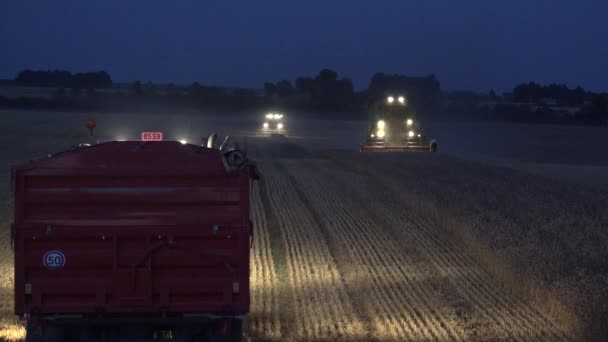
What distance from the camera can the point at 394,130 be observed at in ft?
161

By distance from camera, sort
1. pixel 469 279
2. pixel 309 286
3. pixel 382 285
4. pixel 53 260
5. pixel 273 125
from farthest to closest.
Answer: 1. pixel 273 125
2. pixel 469 279
3. pixel 382 285
4. pixel 309 286
5. pixel 53 260

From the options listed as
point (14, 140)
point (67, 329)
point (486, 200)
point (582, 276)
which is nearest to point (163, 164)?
point (67, 329)

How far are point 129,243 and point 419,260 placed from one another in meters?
8.53

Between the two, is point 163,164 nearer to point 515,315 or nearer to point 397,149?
point 515,315

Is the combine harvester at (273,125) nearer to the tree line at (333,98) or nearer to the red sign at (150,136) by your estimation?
the tree line at (333,98)

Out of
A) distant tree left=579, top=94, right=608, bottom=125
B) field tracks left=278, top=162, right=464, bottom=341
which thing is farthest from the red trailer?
distant tree left=579, top=94, right=608, bottom=125

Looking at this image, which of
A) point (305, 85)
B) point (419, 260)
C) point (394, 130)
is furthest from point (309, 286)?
point (305, 85)

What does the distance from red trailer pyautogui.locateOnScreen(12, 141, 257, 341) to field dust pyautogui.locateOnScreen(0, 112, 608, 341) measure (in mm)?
2143

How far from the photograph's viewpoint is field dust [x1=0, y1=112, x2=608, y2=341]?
38.4 ft

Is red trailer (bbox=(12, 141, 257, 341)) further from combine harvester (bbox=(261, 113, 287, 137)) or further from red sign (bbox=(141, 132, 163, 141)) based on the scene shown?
combine harvester (bbox=(261, 113, 287, 137))

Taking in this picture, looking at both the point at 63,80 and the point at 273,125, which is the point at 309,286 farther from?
the point at 63,80

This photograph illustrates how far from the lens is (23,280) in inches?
343

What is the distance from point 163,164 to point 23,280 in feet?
5.41

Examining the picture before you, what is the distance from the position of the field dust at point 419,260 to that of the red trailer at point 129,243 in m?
2.14
